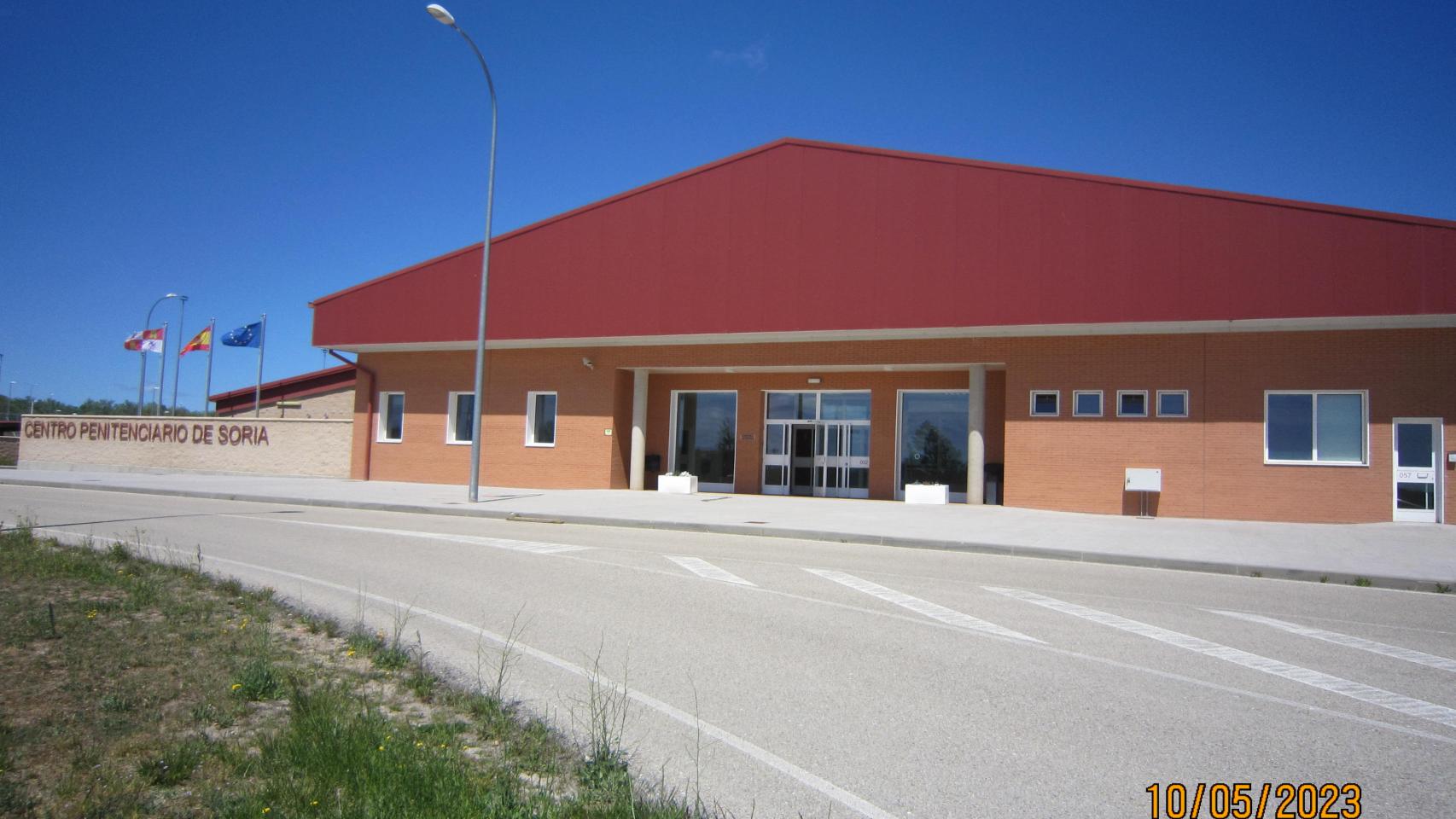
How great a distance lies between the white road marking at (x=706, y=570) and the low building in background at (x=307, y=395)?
32461 millimetres

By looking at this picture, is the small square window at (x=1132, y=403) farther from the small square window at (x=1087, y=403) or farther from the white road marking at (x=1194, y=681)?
the white road marking at (x=1194, y=681)

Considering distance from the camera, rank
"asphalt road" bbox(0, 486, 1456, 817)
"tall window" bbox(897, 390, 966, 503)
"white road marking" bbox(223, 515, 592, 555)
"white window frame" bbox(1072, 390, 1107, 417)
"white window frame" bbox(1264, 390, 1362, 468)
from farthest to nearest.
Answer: "tall window" bbox(897, 390, 966, 503) < "white window frame" bbox(1072, 390, 1107, 417) < "white window frame" bbox(1264, 390, 1362, 468) < "white road marking" bbox(223, 515, 592, 555) < "asphalt road" bbox(0, 486, 1456, 817)

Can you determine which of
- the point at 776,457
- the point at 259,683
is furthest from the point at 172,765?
the point at 776,457

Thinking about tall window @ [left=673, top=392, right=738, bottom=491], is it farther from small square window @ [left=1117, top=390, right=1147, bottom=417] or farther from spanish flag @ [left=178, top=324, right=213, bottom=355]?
spanish flag @ [left=178, top=324, right=213, bottom=355]

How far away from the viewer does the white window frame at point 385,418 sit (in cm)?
2792

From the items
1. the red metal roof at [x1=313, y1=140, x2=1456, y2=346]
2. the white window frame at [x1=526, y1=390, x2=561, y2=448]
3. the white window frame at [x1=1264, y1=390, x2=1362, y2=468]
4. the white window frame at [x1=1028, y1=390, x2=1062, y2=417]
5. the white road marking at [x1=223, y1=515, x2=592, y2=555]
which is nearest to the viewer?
the white road marking at [x1=223, y1=515, x2=592, y2=555]

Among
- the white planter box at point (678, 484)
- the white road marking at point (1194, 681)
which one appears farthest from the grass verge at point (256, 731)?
the white planter box at point (678, 484)

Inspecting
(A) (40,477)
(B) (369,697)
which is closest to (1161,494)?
(B) (369,697)

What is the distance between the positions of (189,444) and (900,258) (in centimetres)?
2692

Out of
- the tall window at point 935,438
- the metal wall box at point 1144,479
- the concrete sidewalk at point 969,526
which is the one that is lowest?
the concrete sidewalk at point 969,526

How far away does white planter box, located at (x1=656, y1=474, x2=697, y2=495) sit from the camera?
24.7 metres

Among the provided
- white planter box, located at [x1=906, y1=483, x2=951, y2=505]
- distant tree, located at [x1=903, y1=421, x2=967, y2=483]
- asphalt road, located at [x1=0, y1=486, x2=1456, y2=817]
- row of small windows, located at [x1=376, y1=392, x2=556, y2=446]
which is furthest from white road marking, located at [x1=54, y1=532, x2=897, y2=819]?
distant tree, located at [x1=903, y1=421, x2=967, y2=483]

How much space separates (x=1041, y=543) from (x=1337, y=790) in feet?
31.6
